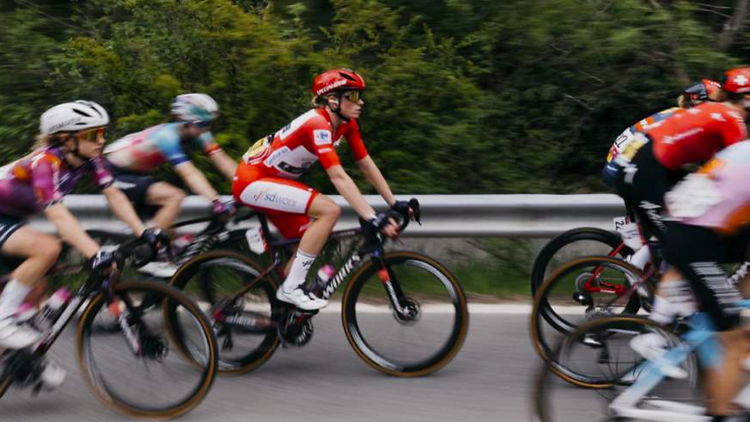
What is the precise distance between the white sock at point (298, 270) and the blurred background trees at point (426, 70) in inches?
132

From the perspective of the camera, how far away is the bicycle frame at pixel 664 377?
406 cm

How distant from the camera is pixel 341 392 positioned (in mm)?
5422

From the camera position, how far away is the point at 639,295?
568 cm

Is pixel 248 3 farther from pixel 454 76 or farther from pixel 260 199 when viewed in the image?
pixel 260 199


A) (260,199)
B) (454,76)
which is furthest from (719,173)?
(454,76)

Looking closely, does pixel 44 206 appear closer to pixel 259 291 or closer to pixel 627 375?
pixel 259 291

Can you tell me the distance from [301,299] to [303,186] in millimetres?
699

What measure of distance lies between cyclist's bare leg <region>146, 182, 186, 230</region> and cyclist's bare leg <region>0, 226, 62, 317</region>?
1861 mm

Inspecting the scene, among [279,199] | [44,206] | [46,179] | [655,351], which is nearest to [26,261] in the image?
[44,206]

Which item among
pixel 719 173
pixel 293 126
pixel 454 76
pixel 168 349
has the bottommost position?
pixel 454 76

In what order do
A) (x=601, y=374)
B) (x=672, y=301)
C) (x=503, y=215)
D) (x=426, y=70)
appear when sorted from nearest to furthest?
(x=672, y=301) < (x=601, y=374) < (x=503, y=215) < (x=426, y=70)

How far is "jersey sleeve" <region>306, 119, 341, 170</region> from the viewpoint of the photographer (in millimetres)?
5633

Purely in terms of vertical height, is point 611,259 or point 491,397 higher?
point 611,259

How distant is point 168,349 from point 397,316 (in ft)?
4.62
